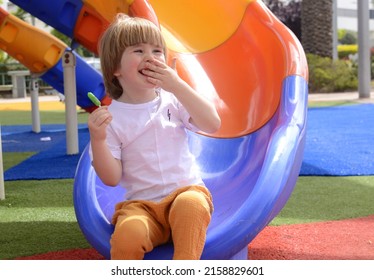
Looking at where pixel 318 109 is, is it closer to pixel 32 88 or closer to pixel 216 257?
pixel 32 88

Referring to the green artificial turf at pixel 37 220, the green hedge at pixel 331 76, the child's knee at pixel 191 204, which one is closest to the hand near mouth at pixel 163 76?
the child's knee at pixel 191 204

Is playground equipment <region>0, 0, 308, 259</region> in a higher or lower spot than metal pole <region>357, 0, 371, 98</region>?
higher

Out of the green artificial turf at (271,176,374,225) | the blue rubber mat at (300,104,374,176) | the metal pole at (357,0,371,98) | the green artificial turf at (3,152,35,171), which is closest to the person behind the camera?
the green artificial turf at (271,176,374,225)

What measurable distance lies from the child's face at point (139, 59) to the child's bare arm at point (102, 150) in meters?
0.16

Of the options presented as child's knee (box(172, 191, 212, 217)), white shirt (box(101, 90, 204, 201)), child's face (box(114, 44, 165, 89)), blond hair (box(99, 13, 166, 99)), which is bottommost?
child's knee (box(172, 191, 212, 217))

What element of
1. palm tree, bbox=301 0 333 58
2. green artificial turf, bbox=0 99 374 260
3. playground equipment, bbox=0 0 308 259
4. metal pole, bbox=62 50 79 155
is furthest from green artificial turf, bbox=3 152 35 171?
palm tree, bbox=301 0 333 58

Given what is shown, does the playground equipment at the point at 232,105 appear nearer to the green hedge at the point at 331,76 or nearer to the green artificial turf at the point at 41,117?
the green artificial turf at the point at 41,117

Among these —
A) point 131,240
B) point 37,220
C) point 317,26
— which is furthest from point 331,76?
point 131,240

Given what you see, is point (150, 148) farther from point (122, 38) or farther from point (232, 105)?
point (232, 105)

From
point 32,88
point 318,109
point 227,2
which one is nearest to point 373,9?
point 318,109

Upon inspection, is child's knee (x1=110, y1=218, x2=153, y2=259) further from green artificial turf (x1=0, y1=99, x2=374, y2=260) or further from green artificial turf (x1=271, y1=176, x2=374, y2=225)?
green artificial turf (x1=271, y1=176, x2=374, y2=225)

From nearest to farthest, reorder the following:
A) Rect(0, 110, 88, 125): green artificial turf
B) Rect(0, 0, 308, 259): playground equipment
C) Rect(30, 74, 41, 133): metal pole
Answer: Rect(0, 0, 308, 259): playground equipment → Rect(30, 74, 41, 133): metal pole → Rect(0, 110, 88, 125): green artificial turf

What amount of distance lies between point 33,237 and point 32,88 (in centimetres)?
551

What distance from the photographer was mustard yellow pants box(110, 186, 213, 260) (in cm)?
205
